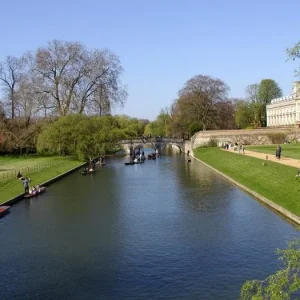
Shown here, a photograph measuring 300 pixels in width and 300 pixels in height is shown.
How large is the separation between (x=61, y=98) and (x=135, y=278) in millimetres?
62336

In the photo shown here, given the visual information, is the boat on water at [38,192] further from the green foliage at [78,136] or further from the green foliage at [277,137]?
the green foliage at [277,137]

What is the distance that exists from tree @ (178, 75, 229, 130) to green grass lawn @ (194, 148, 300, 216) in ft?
118

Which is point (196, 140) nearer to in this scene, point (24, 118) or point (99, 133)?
point (99, 133)

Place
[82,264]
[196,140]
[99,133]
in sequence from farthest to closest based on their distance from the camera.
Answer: [196,140] → [99,133] → [82,264]

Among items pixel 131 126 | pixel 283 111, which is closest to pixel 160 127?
pixel 131 126

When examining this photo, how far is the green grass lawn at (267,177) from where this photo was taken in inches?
1151

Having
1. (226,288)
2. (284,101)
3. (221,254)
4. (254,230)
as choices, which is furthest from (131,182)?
(284,101)

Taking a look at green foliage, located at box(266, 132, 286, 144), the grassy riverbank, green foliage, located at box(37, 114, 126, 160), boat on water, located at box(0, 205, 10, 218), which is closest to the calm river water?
boat on water, located at box(0, 205, 10, 218)

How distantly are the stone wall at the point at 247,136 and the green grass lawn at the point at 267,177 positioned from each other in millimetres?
26908

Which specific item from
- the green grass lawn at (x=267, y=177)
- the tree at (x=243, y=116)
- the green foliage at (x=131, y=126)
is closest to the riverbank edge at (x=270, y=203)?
the green grass lawn at (x=267, y=177)

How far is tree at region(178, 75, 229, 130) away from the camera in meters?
94.3

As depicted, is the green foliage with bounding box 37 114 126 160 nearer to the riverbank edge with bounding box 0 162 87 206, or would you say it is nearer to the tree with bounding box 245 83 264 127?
the riverbank edge with bounding box 0 162 87 206

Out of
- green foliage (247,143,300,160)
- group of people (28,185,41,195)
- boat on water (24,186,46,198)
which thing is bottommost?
boat on water (24,186,46,198)

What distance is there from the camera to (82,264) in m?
18.9
